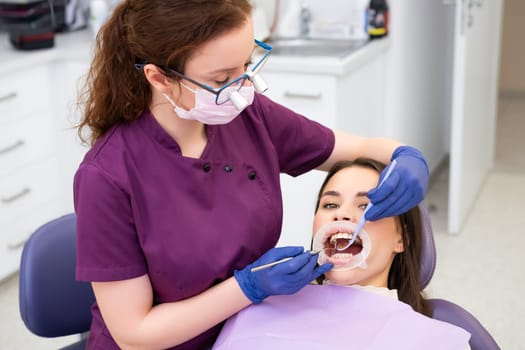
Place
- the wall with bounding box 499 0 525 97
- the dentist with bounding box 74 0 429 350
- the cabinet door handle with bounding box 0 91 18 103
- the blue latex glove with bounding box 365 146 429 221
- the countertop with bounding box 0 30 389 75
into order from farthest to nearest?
the wall with bounding box 499 0 525 97
the cabinet door handle with bounding box 0 91 18 103
the countertop with bounding box 0 30 389 75
the blue latex glove with bounding box 365 146 429 221
the dentist with bounding box 74 0 429 350

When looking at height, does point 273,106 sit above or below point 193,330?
above

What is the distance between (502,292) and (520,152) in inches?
57.3

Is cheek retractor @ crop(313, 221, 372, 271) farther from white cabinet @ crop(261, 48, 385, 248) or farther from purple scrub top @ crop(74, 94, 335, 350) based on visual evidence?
white cabinet @ crop(261, 48, 385, 248)

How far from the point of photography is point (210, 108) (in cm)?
126

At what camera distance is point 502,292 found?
265 cm

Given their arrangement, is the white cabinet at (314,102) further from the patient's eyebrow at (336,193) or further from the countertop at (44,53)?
the patient's eyebrow at (336,193)

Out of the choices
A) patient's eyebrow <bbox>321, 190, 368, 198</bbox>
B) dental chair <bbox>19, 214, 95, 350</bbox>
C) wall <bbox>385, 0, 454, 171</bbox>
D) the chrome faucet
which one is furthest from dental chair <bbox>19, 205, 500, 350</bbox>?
the chrome faucet

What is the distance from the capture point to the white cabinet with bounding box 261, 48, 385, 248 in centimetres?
250

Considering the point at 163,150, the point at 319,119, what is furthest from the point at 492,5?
the point at 163,150

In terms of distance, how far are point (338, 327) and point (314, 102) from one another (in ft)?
4.33

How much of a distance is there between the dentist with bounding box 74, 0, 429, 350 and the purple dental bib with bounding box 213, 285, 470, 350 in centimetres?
5

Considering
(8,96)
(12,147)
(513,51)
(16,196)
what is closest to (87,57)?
(8,96)

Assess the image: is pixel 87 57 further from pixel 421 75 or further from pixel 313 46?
pixel 421 75

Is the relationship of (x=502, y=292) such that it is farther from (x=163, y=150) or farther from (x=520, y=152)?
(x=163, y=150)
